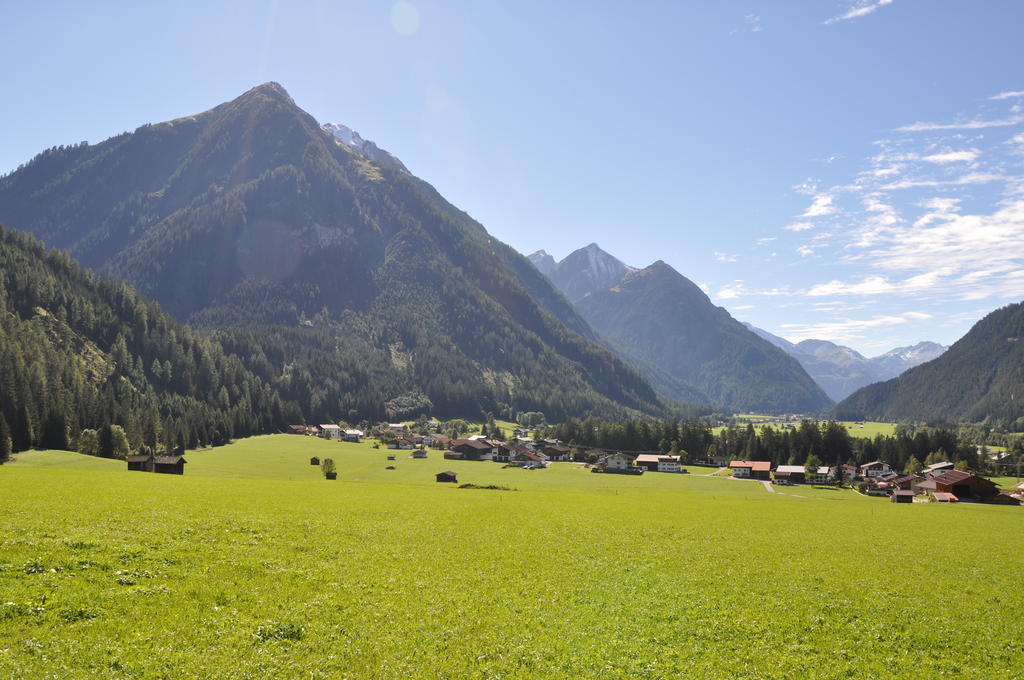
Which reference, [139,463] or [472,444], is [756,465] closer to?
[472,444]

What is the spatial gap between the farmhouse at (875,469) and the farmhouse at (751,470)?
2285 centimetres

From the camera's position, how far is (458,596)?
76.1ft

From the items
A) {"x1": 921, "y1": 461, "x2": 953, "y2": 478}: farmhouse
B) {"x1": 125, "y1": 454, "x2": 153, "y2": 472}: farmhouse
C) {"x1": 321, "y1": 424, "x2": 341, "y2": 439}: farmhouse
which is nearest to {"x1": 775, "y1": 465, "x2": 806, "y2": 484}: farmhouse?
{"x1": 921, "y1": 461, "x2": 953, "y2": 478}: farmhouse

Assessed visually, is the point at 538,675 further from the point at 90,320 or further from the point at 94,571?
the point at 90,320

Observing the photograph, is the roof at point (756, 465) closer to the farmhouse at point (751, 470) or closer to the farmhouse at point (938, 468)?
the farmhouse at point (751, 470)

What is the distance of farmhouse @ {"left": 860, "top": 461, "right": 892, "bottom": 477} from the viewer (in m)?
129

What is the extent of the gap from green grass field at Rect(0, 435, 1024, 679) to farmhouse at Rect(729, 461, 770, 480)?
89.5m

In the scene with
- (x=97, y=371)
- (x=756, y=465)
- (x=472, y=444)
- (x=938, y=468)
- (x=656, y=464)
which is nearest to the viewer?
(x=938, y=468)

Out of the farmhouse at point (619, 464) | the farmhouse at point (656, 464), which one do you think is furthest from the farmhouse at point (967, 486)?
the farmhouse at point (619, 464)

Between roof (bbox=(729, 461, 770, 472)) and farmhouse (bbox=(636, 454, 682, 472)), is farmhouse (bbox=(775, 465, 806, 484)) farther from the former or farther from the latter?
farmhouse (bbox=(636, 454, 682, 472))

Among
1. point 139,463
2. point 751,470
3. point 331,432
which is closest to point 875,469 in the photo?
point 751,470

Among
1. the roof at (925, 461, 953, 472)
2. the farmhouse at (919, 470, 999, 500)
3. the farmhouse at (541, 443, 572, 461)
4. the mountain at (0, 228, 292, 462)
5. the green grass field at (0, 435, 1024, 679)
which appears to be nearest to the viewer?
the green grass field at (0, 435, 1024, 679)

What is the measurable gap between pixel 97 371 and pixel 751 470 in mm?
180263

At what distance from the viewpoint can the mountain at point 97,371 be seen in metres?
93.2
